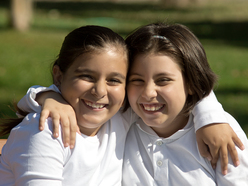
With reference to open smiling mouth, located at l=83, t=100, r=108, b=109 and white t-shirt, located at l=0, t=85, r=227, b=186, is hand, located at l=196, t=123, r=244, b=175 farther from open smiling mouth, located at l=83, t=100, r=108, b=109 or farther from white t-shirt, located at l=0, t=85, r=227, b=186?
open smiling mouth, located at l=83, t=100, r=108, b=109

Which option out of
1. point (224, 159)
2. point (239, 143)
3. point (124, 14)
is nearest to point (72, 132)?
point (224, 159)

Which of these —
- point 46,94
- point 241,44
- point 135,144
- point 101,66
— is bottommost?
point 241,44

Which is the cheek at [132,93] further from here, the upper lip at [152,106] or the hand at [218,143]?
the hand at [218,143]

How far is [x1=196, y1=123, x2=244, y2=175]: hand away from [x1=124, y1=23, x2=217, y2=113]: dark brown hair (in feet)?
0.88

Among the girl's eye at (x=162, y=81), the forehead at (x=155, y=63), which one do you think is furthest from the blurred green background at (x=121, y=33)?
the girl's eye at (x=162, y=81)

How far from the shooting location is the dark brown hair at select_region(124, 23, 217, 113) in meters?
2.51

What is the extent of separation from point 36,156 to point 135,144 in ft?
2.73

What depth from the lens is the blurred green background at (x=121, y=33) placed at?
6621 millimetres

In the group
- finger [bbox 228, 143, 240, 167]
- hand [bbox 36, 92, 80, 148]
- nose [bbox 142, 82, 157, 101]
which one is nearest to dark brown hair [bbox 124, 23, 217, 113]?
nose [bbox 142, 82, 157, 101]

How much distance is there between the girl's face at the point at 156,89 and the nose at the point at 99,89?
0.78ft

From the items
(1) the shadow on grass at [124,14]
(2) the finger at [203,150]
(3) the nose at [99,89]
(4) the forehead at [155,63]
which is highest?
(4) the forehead at [155,63]

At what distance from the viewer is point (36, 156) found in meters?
2.10

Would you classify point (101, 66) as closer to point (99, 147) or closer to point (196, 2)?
point (99, 147)

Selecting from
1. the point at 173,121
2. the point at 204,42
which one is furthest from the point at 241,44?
the point at 173,121
